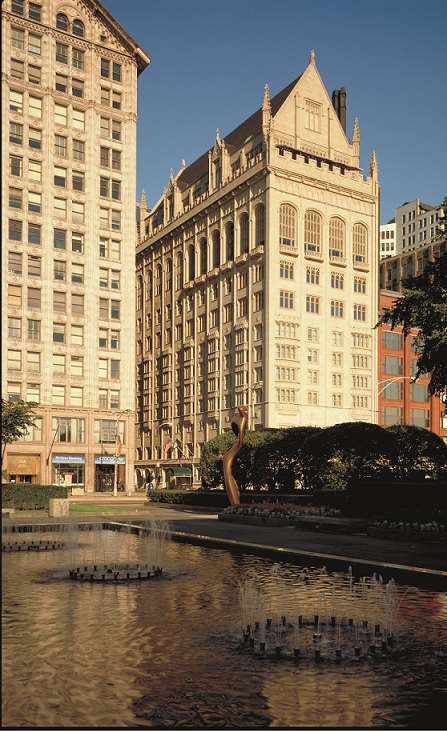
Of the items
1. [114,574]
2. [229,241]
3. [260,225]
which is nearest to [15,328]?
[260,225]

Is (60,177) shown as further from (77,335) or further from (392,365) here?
(392,365)

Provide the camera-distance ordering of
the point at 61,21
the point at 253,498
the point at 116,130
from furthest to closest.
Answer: the point at 116,130
the point at 61,21
the point at 253,498

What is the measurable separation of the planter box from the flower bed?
5302mm

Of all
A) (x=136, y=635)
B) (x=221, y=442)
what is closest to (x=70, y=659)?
(x=136, y=635)

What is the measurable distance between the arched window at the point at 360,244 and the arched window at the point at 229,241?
653 inches

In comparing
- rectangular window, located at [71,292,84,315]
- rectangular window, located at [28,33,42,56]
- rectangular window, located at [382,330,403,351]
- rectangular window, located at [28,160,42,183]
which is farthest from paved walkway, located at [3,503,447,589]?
rectangular window, located at [382,330,403,351]

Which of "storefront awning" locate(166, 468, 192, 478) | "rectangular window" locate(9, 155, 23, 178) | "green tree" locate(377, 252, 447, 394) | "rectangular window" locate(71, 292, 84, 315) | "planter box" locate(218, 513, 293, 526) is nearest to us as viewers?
"green tree" locate(377, 252, 447, 394)

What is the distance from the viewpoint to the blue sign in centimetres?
8431

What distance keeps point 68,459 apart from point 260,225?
39204 millimetres

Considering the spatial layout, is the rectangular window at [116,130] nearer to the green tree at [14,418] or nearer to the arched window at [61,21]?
the arched window at [61,21]

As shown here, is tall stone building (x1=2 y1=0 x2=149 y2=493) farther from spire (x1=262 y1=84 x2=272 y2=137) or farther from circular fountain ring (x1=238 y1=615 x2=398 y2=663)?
circular fountain ring (x1=238 y1=615 x2=398 y2=663)

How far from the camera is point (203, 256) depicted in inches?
4587

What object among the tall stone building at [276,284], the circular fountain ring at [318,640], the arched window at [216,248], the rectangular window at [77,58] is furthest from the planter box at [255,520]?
the arched window at [216,248]

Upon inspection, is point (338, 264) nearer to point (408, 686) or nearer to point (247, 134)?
point (247, 134)
